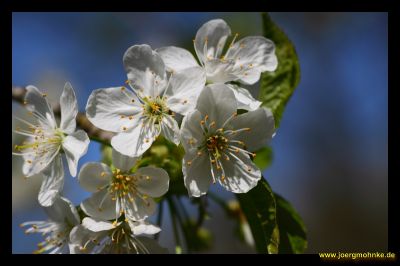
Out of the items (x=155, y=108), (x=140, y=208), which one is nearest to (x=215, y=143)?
(x=155, y=108)

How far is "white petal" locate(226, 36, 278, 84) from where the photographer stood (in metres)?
2.04

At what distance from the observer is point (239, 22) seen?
4211 millimetres

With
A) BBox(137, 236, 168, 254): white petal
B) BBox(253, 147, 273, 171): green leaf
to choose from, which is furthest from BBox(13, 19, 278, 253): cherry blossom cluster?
BBox(253, 147, 273, 171): green leaf

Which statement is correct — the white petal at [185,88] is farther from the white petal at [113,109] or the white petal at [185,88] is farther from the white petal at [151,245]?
the white petal at [151,245]

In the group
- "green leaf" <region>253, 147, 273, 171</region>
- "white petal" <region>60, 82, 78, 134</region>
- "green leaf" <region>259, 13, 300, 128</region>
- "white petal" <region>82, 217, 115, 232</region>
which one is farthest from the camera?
"green leaf" <region>253, 147, 273, 171</region>

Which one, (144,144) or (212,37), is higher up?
(212,37)

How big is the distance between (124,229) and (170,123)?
448 millimetres

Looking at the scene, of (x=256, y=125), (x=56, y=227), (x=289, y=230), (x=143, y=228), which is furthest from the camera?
(x=289, y=230)

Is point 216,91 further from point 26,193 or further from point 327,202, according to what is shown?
point 327,202

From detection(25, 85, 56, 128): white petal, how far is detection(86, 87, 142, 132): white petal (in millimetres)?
279

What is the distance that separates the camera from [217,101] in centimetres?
172

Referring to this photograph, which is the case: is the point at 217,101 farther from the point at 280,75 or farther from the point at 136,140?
the point at 280,75

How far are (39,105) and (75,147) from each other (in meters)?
0.37

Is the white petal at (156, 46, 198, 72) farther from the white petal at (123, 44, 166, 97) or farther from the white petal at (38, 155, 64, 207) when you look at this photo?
the white petal at (38, 155, 64, 207)
